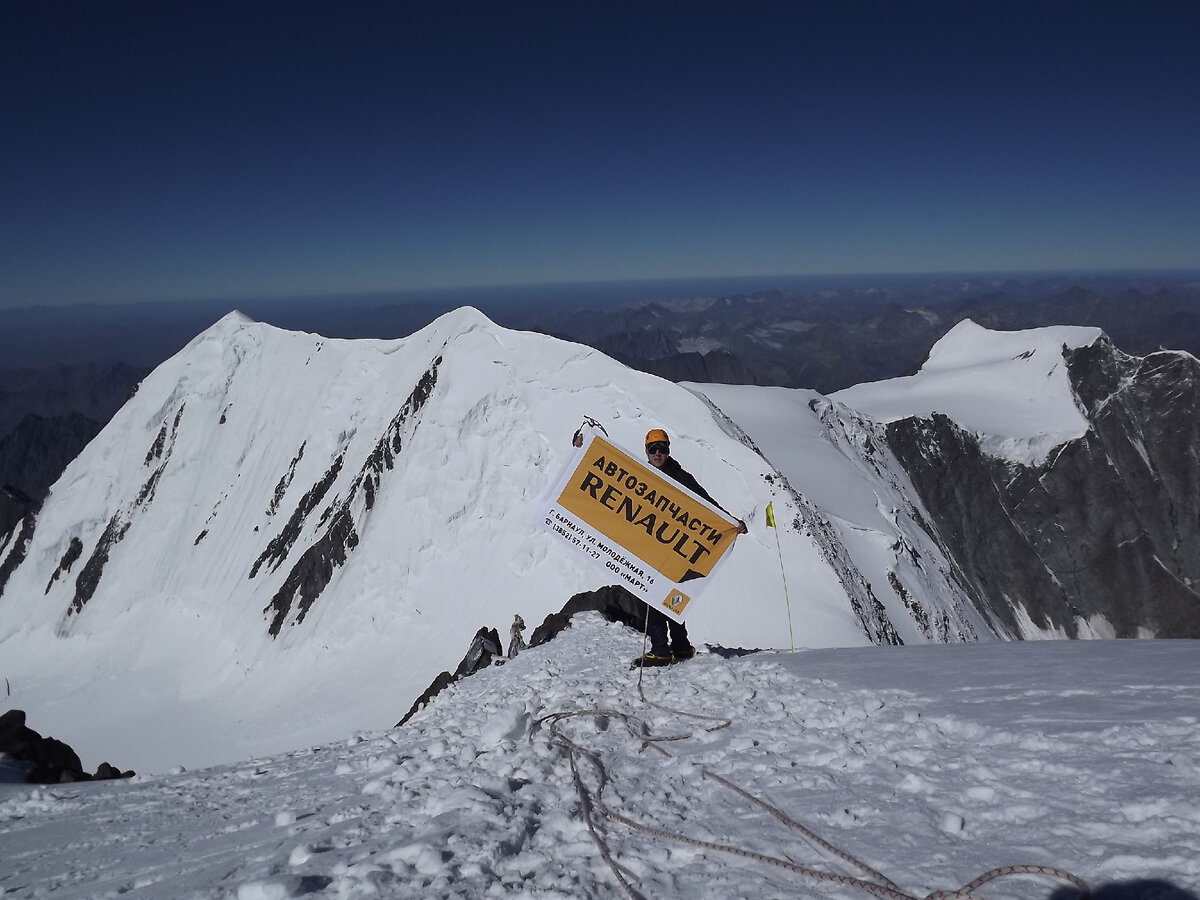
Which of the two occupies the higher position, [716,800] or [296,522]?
[716,800]

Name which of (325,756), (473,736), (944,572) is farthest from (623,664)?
(944,572)

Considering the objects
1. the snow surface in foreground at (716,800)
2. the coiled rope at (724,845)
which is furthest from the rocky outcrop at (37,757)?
the coiled rope at (724,845)

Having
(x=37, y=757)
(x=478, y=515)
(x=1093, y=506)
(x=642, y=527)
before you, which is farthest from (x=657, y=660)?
(x=1093, y=506)

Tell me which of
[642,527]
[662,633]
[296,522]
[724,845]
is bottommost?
[296,522]

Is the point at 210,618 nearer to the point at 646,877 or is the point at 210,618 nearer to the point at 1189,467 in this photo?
the point at 646,877

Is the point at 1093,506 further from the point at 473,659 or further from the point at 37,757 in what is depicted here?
the point at 37,757
